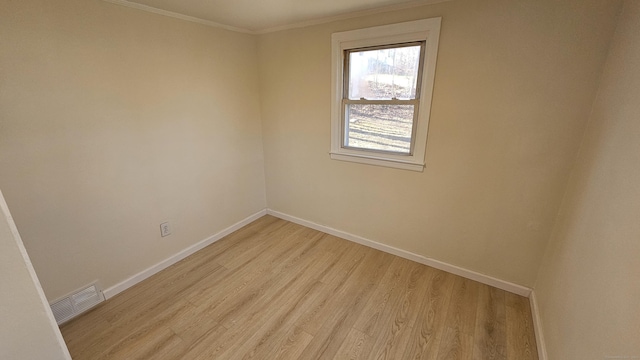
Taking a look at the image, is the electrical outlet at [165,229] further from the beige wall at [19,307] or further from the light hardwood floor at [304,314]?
the beige wall at [19,307]

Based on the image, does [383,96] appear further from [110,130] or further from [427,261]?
[110,130]

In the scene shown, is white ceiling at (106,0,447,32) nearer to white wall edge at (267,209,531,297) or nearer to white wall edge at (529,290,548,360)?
white wall edge at (267,209,531,297)

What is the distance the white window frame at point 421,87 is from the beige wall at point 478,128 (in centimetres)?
6

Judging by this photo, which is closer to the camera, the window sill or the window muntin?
the window muntin

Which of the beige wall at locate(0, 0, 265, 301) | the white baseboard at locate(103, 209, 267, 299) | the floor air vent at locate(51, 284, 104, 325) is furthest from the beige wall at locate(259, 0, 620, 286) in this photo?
the floor air vent at locate(51, 284, 104, 325)

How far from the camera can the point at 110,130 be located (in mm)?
1805

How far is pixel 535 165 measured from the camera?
1729 millimetres

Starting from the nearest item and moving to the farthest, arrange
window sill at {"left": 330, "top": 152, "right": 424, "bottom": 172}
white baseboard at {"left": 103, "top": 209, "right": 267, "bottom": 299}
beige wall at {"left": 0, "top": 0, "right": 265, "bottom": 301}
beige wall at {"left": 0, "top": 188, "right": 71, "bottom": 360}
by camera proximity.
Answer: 1. beige wall at {"left": 0, "top": 188, "right": 71, "bottom": 360}
2. beige wall at {"left": 0, "top": 0, "right": 265, "bottom": 301}
3. white baseboard at {"left": 103, "top": 209, "right": 267, "bottom": 299}
4. window sill at {"left": 330, "top": 152, "right": 424, "bottom": 172}

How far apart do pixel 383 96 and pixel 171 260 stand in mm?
2455

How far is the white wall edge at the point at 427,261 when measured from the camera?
202 cm

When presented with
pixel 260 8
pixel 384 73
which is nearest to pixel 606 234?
pixel 384 73

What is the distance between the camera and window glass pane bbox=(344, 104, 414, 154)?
2.19m

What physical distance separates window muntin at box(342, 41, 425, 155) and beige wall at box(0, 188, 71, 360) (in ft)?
7.18

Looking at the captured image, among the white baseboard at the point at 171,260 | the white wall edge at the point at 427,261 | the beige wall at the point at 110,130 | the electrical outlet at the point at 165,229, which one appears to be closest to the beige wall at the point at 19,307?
the beige wall at the point at 110,130
